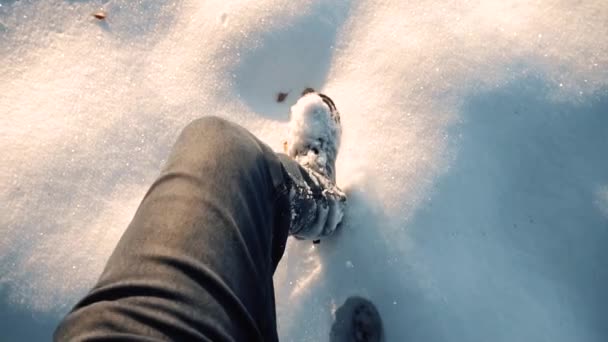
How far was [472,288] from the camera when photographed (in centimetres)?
104

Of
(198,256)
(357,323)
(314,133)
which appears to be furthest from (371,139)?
(198,256)

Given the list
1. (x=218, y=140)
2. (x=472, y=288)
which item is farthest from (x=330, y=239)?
(x=218, y=140)

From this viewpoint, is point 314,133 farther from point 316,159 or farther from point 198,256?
point 198,256

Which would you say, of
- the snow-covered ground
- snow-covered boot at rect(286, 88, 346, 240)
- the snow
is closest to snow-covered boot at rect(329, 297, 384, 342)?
the snow-covered ground

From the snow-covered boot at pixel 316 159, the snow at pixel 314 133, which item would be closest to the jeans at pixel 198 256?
the snow-covered boot at pixel 316 159

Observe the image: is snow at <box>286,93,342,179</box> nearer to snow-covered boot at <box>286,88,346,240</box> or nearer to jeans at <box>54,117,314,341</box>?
snow-covered boot at <box>286,88,346,240</box>

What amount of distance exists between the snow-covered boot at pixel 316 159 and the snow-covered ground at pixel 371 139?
6cm

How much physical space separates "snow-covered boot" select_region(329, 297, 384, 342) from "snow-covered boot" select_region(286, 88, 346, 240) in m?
0.18

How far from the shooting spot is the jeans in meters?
0.56

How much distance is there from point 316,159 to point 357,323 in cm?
40

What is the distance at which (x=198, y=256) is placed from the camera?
62 cm

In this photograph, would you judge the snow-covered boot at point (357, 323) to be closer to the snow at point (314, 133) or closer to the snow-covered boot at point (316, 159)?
the snow-covered boot at point (316, 159)

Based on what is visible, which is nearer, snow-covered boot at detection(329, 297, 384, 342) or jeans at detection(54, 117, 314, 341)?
jeans at detection(54, 117, 314, 341)

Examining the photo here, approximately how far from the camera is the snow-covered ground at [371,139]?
3.47ft
